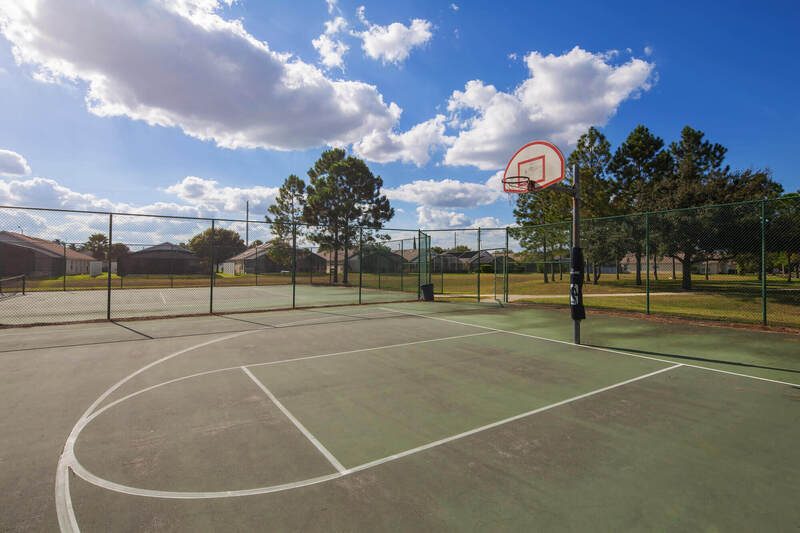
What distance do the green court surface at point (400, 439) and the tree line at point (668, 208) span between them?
8609 mm

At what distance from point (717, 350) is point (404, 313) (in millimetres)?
8429

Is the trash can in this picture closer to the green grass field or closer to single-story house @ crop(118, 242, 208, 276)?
the green grass field

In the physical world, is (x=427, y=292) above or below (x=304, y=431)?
above

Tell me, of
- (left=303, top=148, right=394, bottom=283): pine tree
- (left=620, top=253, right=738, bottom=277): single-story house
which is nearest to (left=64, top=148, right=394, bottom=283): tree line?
(left=303, top=148, right=394, bottom=283): pine tree

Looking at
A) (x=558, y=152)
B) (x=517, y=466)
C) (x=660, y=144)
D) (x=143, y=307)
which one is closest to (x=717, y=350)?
(x=558, y=152)

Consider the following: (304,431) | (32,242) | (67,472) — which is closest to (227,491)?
(304,431)

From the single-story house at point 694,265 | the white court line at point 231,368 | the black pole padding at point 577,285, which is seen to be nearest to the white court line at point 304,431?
the white court line at point 231,368

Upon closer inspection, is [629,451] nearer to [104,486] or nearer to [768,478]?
[768,478]

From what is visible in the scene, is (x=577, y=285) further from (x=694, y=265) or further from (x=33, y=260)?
(x=33, y=260)

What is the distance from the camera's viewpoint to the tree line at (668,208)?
16469 mm

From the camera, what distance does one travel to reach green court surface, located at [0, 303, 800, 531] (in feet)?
8.00

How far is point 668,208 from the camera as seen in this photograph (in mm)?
21234

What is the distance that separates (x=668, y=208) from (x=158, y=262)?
35338 millimetres

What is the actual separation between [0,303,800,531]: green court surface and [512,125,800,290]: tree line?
339 inches
